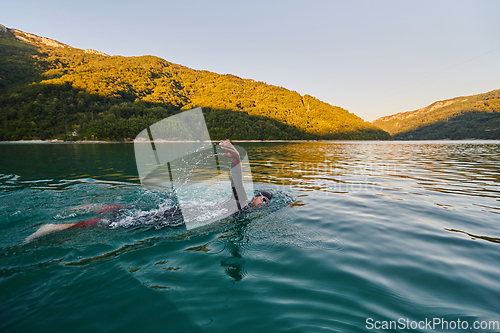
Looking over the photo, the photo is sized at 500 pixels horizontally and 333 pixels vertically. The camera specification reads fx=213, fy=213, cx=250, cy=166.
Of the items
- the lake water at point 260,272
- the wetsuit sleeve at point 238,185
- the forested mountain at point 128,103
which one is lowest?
the lake water at point 260,272

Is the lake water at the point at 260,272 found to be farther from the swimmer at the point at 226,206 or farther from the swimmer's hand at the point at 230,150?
the swimmer's hand at the point at 230,150

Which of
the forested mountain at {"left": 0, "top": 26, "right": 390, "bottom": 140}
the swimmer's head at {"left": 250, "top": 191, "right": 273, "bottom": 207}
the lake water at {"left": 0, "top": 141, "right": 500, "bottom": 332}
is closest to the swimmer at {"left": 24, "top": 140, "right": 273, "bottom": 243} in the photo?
the swimmer's head at {"left": 250, "top": 191, "right": 273, "bottom": 207}

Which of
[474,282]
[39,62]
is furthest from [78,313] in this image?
[39,62]

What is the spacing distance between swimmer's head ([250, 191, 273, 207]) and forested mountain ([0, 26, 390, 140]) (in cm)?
9497

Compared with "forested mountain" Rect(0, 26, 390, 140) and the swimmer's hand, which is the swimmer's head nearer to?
the swimmer's hand

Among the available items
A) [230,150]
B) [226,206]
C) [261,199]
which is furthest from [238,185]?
[230,150]

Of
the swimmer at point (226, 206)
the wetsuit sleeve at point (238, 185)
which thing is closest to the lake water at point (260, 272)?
the swimmer at point (226, 206)

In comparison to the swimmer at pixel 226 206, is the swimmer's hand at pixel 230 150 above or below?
above

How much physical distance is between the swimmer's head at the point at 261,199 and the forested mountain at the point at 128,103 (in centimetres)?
9497

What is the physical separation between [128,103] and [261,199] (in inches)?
5338

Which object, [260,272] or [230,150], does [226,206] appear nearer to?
[230,150]

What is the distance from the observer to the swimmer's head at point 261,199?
20.8 ft

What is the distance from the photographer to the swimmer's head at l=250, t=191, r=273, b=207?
6.35m

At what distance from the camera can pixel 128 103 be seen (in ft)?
388
